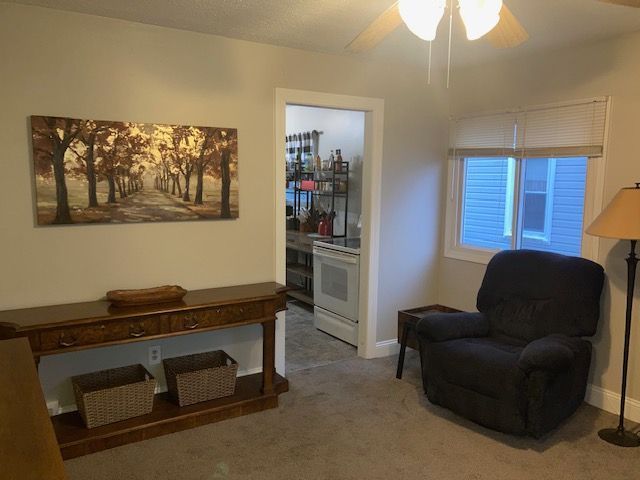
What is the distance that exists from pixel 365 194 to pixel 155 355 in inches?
75.8

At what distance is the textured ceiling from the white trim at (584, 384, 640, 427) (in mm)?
2212

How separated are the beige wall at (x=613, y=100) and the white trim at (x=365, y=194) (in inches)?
41.6

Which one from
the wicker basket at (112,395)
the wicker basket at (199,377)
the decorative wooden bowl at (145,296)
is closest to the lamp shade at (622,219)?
the wicker basket at (199,377)

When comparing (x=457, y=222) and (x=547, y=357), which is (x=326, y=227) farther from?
(x=547, y=357)

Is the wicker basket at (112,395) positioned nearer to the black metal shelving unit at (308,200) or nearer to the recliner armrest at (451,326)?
the recliner armrest at (451,326)

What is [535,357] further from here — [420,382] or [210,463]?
[210,463]

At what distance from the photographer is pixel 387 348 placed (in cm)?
423

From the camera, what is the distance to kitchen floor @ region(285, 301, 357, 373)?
4.06 m

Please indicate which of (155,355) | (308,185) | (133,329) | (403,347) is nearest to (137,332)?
(133,329)

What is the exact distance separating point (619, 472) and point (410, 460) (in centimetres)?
105

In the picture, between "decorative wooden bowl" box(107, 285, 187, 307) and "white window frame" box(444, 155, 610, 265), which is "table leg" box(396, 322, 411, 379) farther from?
"decorative wooden bowl" box(107, 285, 187, 307)

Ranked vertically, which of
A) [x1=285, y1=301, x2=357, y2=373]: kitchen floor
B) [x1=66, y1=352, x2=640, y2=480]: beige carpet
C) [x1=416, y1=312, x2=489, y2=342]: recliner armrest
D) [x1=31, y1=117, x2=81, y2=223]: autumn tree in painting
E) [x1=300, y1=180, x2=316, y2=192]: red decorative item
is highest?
[x1=31, y1=117, x2=81, y2=223]: autumn tree in painting

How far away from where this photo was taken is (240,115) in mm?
3346

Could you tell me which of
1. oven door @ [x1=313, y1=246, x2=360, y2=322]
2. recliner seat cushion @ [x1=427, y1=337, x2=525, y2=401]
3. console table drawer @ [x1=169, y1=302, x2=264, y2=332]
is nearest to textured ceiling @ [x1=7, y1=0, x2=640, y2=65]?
console table drawer @ [x1=169, y1=302, x2=264, y2=332]
